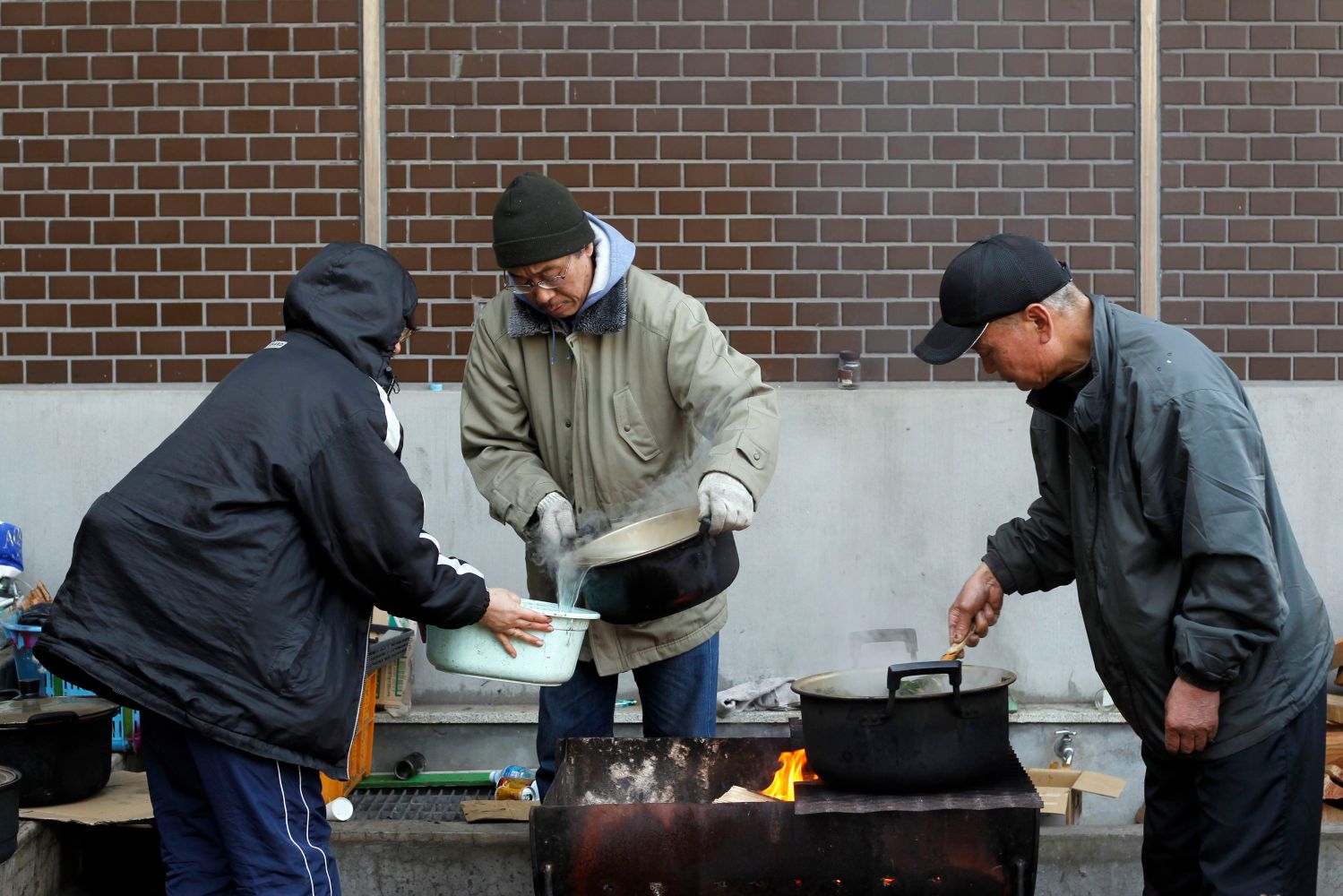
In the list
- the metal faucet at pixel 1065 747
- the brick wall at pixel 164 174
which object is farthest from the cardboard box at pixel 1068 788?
the brick wall at pixel 164 174

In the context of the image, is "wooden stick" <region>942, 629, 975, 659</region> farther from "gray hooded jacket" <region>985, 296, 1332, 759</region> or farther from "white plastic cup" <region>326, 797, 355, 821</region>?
"white plastic cup" <region>326, 797, 355, 821</region>

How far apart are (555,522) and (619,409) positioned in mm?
412

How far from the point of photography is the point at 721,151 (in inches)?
237

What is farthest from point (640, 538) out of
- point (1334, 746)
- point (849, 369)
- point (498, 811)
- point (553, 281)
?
point (1334, 746)

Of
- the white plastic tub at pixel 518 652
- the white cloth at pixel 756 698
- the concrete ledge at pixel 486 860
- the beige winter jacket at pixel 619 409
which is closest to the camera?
the white plastic tub at pixel 518 652

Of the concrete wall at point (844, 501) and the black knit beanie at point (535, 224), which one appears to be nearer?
the black knit beanie at point (535, 224)

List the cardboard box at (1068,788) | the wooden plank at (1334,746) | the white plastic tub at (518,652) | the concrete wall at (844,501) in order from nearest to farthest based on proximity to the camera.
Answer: the white plastic tub at (518,652)
the cardboard box at (1068,788)
the wooden plank at (1334,746)
the concrete wall at (844,501)

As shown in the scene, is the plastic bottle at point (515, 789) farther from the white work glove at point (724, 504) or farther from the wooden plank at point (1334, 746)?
the wooden plank at point (1334, 746)

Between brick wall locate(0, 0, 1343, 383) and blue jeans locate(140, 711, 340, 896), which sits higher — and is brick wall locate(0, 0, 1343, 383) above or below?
above

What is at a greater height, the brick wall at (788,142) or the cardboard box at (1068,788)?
the brick wall at (788,142)

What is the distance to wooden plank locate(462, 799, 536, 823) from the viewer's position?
492 centimetres

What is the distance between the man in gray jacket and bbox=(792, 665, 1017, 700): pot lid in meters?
0.33

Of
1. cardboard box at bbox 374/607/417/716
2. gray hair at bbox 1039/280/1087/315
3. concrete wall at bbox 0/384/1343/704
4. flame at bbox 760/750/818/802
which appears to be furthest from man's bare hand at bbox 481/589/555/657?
concrete wall at bbox 0/384/1343/704

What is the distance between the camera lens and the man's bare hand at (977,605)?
3.68 meters
